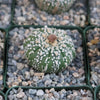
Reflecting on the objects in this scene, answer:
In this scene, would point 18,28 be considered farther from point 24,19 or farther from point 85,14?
point 85,14

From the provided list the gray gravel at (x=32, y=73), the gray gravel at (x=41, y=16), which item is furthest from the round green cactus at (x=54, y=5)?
the gray gravel at (x=32, y=73)

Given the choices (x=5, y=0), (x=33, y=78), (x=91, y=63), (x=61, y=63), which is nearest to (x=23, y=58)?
(x=33, y=78)

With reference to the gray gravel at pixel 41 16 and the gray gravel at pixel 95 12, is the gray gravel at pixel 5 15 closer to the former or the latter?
the gray gravel at pixel 41 16

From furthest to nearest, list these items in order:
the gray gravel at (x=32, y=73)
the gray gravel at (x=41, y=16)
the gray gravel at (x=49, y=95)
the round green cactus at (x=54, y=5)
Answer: the gray gravel at (x=41, y=16), the round green cactus at (x=54, y=5), the gray gravel at (x=32, y=73), the gray gravel at (x=49, y=95)

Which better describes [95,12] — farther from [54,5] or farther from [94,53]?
[94,53]

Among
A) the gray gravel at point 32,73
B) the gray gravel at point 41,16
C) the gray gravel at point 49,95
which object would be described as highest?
the gray gravel at point 41,16

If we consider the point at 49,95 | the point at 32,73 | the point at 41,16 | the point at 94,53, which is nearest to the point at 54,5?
the point at 41,16
